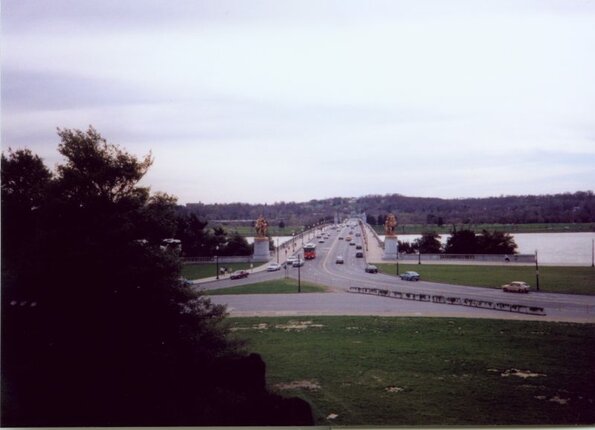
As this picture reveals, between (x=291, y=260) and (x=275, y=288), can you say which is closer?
(x=275, y=288)

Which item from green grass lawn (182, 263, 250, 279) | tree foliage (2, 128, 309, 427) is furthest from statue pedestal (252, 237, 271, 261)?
tree foliage (2, 128, 309, 427)

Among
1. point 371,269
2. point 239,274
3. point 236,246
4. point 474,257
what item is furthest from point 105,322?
point 474,257

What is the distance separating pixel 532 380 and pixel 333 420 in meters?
2.54

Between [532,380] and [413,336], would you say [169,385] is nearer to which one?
[413,336]

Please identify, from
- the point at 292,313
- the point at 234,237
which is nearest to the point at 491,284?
the point at 292,313

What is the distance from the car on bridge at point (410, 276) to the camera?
25.5 ft

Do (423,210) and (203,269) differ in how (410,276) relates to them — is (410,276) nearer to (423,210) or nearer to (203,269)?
(423,210)

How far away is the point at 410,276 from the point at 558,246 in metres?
2.30

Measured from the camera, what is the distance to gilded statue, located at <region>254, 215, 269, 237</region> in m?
7.43

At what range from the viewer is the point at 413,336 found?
6.80 metres

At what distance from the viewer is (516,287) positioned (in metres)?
7.28

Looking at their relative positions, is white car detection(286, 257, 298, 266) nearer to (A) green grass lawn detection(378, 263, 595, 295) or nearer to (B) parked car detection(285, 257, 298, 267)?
(B) parked car detection(285, 257, 298, 267)

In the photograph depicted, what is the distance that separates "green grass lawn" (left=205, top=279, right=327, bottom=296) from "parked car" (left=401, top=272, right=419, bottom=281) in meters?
1.34

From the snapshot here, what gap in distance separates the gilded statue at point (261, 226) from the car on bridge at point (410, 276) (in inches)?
95.6
